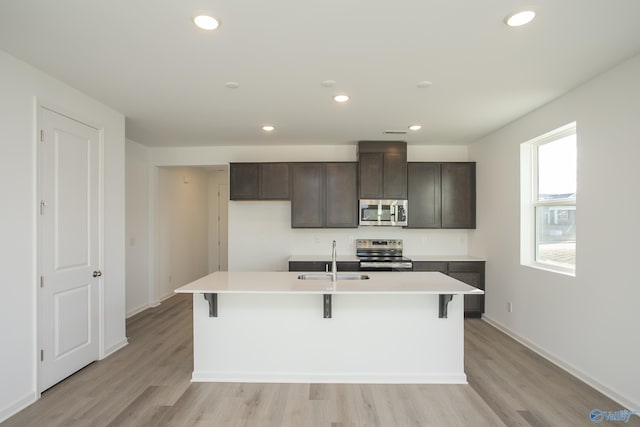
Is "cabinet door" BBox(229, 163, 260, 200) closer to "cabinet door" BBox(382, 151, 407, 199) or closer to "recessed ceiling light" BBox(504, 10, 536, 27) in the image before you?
"cabinet door" BBox(382, 151, 407, 199)

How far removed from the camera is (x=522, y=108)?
3557mm

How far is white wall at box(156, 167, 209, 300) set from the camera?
18.5ft

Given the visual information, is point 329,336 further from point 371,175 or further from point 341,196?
point 371,175

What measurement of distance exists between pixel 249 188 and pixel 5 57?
3008 mm

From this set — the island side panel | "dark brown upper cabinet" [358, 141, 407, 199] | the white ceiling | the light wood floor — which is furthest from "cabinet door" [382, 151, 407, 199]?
the light wood floor

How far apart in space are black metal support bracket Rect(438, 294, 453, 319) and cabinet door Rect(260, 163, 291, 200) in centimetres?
281

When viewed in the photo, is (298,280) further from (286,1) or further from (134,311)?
(134,311)

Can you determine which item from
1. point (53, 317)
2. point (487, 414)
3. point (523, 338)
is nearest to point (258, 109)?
point (53, 317)

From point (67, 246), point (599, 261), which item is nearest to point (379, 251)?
point (599, 261)

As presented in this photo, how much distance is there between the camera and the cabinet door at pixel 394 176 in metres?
4.93

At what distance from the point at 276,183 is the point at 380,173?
1549 mm

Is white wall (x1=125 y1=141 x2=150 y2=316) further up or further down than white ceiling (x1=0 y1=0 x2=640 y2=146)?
further down

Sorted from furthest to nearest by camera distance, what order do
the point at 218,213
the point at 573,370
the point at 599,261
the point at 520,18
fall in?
the point at 218,213 → the point at 573,370 → the point at 599,261 → the point at 520,18

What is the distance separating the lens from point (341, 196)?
198 inches
